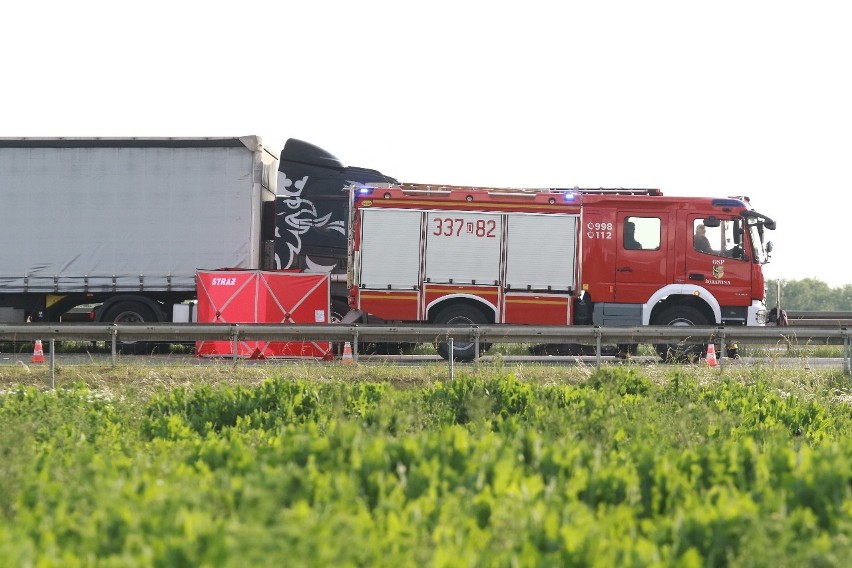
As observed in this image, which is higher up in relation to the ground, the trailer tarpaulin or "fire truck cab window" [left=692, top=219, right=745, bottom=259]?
"fire truck cab window" [left=692, top=219, right=745, bottom=259]

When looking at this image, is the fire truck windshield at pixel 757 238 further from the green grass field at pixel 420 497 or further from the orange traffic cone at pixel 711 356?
the green grass field at pixel 420 497

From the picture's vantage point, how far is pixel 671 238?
1975cm

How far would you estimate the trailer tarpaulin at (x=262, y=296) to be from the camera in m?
20.1

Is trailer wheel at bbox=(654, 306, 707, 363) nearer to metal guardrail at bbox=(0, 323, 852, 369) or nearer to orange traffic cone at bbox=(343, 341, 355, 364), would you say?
metal guardrail at bbox=(0, 323, 852, 369)

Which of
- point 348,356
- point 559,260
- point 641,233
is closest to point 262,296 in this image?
point 348,356

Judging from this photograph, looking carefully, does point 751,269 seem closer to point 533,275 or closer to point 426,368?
point 533,275

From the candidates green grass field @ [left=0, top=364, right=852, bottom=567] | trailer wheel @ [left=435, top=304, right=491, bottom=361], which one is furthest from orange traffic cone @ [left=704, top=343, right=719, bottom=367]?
green grass field @ [left=0, top=364, right=852, bottom=567]

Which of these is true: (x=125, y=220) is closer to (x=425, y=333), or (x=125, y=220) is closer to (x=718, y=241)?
(x=425, y=333)

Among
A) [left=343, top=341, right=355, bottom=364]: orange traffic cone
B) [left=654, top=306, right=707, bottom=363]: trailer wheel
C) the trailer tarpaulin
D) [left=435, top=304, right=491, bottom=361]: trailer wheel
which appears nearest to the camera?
[left=343, top=341, right=355, bottom=364]: orange traffic cone

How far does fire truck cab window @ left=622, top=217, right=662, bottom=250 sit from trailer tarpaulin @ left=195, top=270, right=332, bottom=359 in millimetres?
5839

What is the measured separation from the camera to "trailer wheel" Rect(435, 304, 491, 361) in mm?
19344

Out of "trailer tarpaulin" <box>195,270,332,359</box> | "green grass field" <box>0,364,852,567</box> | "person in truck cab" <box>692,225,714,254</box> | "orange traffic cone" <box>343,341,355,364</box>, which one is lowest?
"orange traffic cone" <box>343,341,355,364</box>

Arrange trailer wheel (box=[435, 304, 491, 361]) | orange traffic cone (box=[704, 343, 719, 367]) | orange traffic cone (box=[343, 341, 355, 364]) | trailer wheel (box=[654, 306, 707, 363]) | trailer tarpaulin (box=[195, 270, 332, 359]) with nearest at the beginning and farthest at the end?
orange traffic cone (box=[343, 341, 355, 364]) < orange traffic cone (box=[704, 343, 719, 367]) < trailer wheel (box=[435, 304, 491, 361]) < trailer wheel (box=[654, 306, 707, 363]) < trailer tarpaulin (box=[195, 270, 332, 359])

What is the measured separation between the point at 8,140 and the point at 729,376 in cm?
1630
